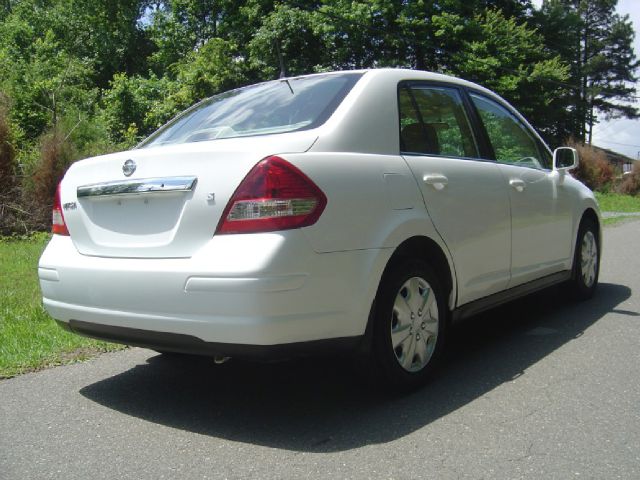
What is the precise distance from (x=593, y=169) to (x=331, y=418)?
34.1 m

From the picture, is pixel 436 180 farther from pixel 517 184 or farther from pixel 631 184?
pixel 631 184

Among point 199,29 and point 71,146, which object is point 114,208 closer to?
point 71,146

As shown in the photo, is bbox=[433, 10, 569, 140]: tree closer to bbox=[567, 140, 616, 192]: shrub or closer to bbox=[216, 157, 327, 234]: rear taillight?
bbox=[567, 140, 616, 192]: shrub

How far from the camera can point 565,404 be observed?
11.2 feet

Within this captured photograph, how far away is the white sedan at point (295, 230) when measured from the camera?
9.47 ft

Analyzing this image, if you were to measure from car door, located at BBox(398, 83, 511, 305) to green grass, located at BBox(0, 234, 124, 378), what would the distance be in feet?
8.64

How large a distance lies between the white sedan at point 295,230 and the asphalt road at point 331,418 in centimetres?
37

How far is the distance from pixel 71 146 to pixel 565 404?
1184 centimetres

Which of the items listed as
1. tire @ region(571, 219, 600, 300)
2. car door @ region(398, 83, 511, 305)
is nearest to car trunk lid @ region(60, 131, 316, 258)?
car door @ region(398, 83, 511, 305)

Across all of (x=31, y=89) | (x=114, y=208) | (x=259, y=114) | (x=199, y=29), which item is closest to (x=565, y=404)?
(x=259, y=114)

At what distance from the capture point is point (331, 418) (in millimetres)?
3295

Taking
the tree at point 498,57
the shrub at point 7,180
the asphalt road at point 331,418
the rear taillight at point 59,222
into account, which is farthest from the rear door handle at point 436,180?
A: the tree at point 498,57

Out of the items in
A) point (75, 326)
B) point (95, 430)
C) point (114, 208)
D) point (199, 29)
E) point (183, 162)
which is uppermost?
point (199, 29)

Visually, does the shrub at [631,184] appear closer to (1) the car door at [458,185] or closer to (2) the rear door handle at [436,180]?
(1) the car door at [458,185]
